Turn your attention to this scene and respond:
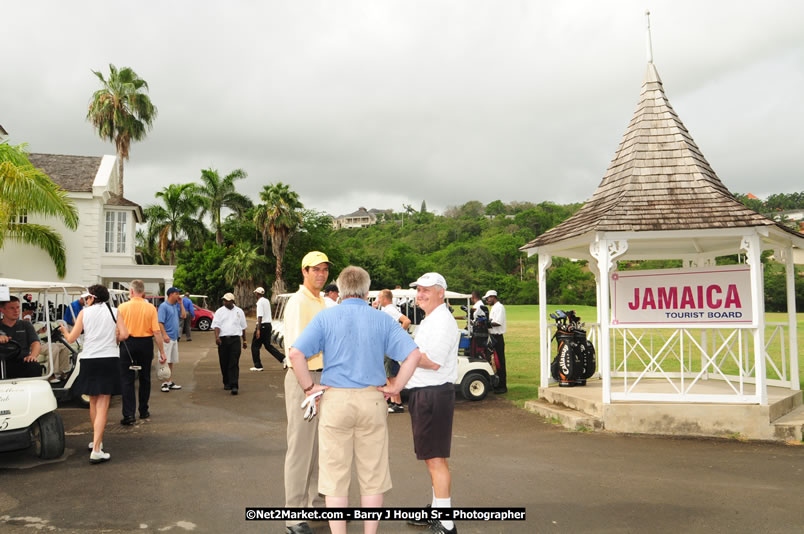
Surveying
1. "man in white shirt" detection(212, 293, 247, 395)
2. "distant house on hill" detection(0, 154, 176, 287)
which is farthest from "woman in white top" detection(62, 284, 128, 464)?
"distant house on hill" detection(0, 154, 176, 287)

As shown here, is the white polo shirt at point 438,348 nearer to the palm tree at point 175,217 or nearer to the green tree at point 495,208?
the palm tree at point 175,217

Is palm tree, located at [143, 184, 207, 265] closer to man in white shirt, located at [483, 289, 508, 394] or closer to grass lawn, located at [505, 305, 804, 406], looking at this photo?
grass lawn, located at [505, 305, 804, 406]

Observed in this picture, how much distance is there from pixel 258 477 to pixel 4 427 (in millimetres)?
2645

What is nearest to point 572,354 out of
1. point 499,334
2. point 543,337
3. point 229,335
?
point 543,337

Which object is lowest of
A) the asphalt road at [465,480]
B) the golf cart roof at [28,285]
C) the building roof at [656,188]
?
the asphalt road at [465,480]

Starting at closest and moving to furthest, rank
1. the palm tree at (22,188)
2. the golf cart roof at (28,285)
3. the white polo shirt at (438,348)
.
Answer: the white polo shirt at (438,348) → the golf cart roof at (28,285) → the palm tree at (22,188)

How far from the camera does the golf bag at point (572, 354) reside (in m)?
11.0

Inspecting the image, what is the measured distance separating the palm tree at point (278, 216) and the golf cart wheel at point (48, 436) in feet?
129

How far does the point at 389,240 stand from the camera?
10519 cm

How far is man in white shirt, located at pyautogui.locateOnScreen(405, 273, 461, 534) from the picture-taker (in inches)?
180

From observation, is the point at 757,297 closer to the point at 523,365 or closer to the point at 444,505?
the point at 444,505

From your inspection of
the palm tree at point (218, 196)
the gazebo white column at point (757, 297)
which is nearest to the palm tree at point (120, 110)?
the palm tree at point (218, 196)

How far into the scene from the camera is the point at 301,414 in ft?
16.1

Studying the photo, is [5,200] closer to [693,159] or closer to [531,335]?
[693,159]
